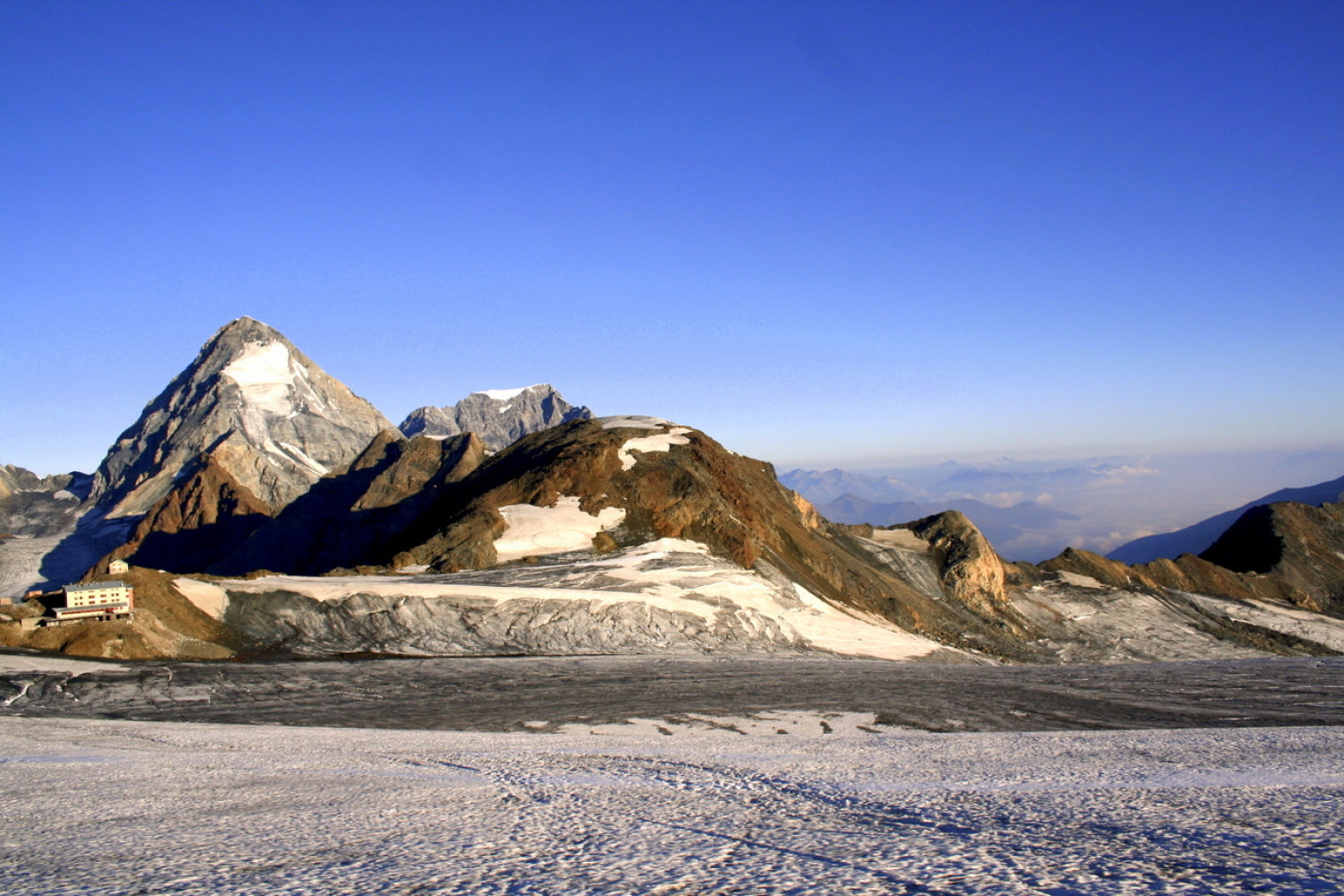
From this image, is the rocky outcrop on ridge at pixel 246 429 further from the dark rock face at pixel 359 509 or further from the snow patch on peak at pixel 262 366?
the dark rock face at pixel 359 509

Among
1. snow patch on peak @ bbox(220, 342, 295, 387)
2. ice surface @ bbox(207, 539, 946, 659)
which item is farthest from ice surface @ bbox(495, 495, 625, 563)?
snow patch on peak @ bbox(220, 342, 295, 387)

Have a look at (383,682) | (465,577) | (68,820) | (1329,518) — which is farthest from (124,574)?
(1329,518)

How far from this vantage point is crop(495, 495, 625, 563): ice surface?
187 ft

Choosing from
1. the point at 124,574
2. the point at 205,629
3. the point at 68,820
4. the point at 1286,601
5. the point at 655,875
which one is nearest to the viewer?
the point at 655,875

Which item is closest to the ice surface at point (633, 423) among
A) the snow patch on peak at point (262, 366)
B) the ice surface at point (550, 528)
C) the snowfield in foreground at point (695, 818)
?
the ice surface at point (550, 528)

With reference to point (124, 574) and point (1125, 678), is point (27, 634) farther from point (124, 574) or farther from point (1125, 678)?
point (1125, 678)

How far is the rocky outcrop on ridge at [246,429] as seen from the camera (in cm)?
15088

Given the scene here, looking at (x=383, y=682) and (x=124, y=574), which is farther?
(x=124, y=574)

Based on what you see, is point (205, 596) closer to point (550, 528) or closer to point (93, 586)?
point (93, 586)

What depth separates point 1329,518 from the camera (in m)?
93.1

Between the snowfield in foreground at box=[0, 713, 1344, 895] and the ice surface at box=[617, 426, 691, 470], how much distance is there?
53825 mm

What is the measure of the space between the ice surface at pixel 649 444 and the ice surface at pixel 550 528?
22.0ft

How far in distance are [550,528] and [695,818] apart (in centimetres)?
5154

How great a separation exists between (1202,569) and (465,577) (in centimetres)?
6995
